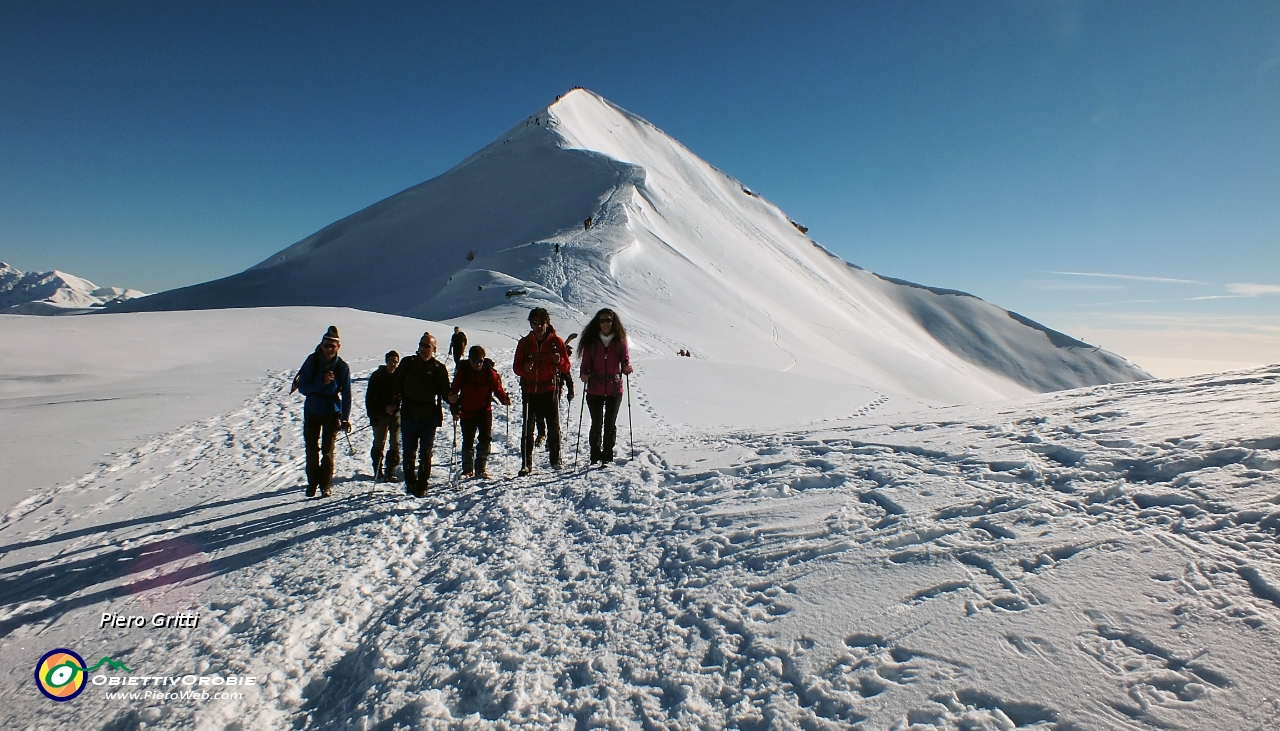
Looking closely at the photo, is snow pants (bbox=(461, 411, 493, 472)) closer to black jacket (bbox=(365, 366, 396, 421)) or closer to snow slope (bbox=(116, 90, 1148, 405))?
black jacket (bbox=(365, 366, 396, 421))

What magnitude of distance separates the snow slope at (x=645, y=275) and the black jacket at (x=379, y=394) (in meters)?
14.8

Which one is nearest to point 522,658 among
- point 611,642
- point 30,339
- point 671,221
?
point 611,642

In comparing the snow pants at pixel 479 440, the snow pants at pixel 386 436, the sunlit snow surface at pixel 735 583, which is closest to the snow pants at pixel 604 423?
the sunlit snow surface at pixel 735 583

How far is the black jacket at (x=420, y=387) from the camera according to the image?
6695mm

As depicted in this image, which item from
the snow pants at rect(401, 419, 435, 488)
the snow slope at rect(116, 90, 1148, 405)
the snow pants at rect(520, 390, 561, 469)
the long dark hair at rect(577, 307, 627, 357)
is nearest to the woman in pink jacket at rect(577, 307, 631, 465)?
the long dark hair at rect(577, 307, 627, 357)

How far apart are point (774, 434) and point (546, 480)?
3.44 metres

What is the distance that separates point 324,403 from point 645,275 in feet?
114

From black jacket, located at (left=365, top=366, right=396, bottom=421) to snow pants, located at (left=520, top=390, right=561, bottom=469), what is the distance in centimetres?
177

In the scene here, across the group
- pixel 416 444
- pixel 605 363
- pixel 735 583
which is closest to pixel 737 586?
pixel 735 583

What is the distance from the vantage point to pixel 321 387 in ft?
22.0

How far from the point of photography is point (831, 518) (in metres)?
4.73

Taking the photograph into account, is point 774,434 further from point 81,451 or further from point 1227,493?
point 81,451

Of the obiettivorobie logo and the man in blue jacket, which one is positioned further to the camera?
the man in blue jacket

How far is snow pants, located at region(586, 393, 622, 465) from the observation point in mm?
7605
